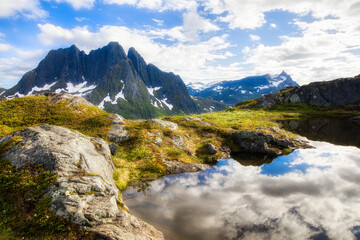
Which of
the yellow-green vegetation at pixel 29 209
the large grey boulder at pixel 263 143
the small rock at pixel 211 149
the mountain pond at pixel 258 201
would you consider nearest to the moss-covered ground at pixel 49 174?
the yellow-green vegetation at pixel 29 209

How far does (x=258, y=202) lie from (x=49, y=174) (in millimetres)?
15326

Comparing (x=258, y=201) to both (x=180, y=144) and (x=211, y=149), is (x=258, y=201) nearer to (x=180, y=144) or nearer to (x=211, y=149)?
(x=211, y=149)

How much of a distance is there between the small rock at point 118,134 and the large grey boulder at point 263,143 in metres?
17.6

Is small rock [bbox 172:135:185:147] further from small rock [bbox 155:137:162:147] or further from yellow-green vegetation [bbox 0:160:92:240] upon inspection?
yellow-green vegetation [bbox 0:160:92:240]

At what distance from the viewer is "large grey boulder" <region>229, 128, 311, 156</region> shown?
28.3 metres

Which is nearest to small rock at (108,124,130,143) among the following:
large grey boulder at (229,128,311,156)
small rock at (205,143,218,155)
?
small rock at (205,143,218,155)

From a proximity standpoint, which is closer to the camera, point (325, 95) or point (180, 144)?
point (180, 144)

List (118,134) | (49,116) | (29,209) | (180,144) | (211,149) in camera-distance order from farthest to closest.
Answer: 1. (180,144)
2. (49,116)
3. (211,149)
4. (118,134)
5. (29,209)

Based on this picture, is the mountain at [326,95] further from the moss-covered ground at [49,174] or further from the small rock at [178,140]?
the small rock at [178,140]

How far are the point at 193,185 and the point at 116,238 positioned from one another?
10487 millimetres

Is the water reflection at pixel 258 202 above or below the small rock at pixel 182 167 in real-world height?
below

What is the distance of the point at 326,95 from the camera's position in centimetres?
8788

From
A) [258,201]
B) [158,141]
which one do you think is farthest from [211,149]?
[258,201]

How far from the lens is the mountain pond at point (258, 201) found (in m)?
11.5
